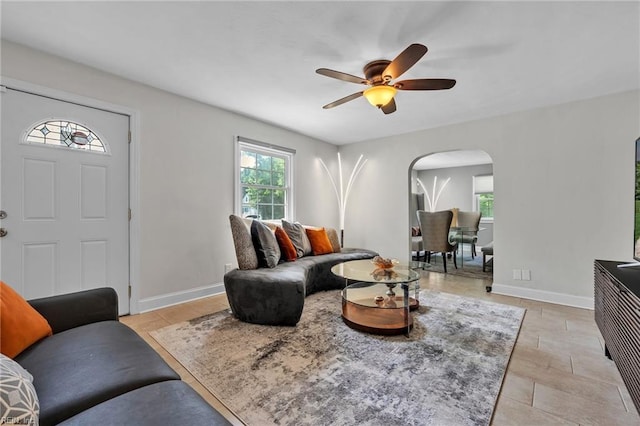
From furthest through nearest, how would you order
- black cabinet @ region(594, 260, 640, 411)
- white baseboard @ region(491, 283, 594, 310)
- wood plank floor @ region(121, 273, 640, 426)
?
white baseboard @ region(491, 283, 594, 310) < wood plank floor @ region(121, 273, 640, 426) < black cabinet @ region(594, 260, 640, 411)

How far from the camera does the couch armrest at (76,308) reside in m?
1.45

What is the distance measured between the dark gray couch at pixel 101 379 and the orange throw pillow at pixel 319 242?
106 inches

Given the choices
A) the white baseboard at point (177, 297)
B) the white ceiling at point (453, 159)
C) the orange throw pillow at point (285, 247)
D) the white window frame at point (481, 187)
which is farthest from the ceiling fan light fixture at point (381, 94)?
the white window frame at point (481, 187)

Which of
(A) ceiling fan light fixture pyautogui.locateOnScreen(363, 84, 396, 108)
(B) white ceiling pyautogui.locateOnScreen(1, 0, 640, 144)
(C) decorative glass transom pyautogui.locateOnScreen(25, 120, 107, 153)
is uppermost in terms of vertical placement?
(B) white ceiling pyautogui.locateOnScreen(1, 0, 640, 144)

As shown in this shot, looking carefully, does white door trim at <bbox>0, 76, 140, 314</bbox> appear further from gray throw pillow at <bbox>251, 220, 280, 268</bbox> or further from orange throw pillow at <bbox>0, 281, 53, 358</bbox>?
orange throw pillow at <bbox>0, 281, 53, 358</bbox>

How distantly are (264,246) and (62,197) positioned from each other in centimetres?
182

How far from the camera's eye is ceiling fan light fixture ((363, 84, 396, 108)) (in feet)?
7.70

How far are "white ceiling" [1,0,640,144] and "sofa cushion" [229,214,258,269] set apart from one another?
56.8 inches

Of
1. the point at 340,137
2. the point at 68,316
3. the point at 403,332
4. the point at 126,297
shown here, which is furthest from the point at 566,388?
the point at 340,137

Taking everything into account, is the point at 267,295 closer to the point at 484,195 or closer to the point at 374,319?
the point at 374,319

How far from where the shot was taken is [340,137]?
4.81 metres

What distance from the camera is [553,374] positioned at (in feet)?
5.89

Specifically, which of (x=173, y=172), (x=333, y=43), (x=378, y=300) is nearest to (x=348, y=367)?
(x=378, y=300)

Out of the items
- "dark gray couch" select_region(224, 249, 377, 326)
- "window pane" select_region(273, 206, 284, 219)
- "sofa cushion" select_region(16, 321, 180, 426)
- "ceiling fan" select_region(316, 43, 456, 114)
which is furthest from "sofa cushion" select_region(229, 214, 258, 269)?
"ceiling fan" select_region(316, 43, 456, 114)
